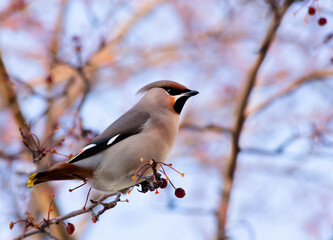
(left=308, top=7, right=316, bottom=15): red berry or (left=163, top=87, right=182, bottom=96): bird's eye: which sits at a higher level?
(left=308, top=7, right=316, bottom=15): red berry

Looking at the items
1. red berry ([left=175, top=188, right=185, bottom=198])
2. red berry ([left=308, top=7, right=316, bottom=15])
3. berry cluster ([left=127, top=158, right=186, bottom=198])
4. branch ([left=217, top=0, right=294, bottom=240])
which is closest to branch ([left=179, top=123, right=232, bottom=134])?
branch ([left=217, top=0, right=294, bottom=240])

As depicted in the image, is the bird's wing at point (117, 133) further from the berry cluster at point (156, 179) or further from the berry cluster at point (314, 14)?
the berry cluster at point (314, 14)

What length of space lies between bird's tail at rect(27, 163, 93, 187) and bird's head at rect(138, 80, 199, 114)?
88 centimetres

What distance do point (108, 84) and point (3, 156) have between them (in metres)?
5.36

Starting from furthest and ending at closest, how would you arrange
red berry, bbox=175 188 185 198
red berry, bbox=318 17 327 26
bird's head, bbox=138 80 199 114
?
bird's head, bbox=138 80 199 114 < red berry, bbox=318 17 327 26 < red berry, bbox=175 188 185 198

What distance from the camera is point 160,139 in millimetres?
3592

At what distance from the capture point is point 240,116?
5066 mm

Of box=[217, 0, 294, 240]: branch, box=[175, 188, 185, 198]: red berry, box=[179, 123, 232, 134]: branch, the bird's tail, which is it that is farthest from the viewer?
box=[179, 123, 232, 134]: branch

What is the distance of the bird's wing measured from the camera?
11.7 ft

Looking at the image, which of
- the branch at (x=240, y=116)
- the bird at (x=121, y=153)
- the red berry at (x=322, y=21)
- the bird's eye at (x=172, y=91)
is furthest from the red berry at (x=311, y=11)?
the bird at (x=121, y=153)

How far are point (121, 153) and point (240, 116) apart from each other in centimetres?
190

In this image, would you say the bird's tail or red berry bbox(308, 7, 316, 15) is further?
red berry bbox(308, 7, 316, 15)

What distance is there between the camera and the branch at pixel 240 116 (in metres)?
Answer: 4.61

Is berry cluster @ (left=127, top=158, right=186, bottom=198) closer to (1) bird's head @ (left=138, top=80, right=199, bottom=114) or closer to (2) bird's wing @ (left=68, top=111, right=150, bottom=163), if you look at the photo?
(2) bird's wing @ (left=68, top=111, right=150, bottom=163)
